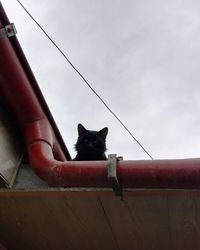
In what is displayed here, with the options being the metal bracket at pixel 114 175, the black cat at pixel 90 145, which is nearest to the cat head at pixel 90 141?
the black cat at pixel 90 145

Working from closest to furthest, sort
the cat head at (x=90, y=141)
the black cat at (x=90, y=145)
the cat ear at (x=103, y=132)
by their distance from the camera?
the black cat at (x=90, y=145), the cat head at (x=90, y=141), the cat ear at (x=103, y=132)

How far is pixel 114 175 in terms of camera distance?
7.43 feet

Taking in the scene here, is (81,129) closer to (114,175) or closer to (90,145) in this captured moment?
(90,145)

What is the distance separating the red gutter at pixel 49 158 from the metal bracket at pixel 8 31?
0.03 meters

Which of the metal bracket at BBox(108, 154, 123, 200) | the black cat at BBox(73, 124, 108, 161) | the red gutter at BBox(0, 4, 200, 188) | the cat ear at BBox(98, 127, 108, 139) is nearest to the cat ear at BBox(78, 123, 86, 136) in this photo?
the black cat at BBox(73, 124, 108, 161)

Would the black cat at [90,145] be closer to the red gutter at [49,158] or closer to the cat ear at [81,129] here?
the cat ear at [81,129]

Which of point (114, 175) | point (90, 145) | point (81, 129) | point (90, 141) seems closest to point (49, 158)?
point (114, 175)

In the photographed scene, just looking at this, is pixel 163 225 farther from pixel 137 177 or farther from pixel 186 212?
pixel 137 177

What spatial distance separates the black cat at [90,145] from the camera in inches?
154

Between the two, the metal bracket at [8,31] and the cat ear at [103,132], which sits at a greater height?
the cat ear at [103,132]

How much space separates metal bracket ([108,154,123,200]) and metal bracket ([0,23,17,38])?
1049 mm

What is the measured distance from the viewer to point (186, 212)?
2660 millimetres

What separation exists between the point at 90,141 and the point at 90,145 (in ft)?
0.35

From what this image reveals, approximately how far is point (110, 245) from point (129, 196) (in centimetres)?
87
